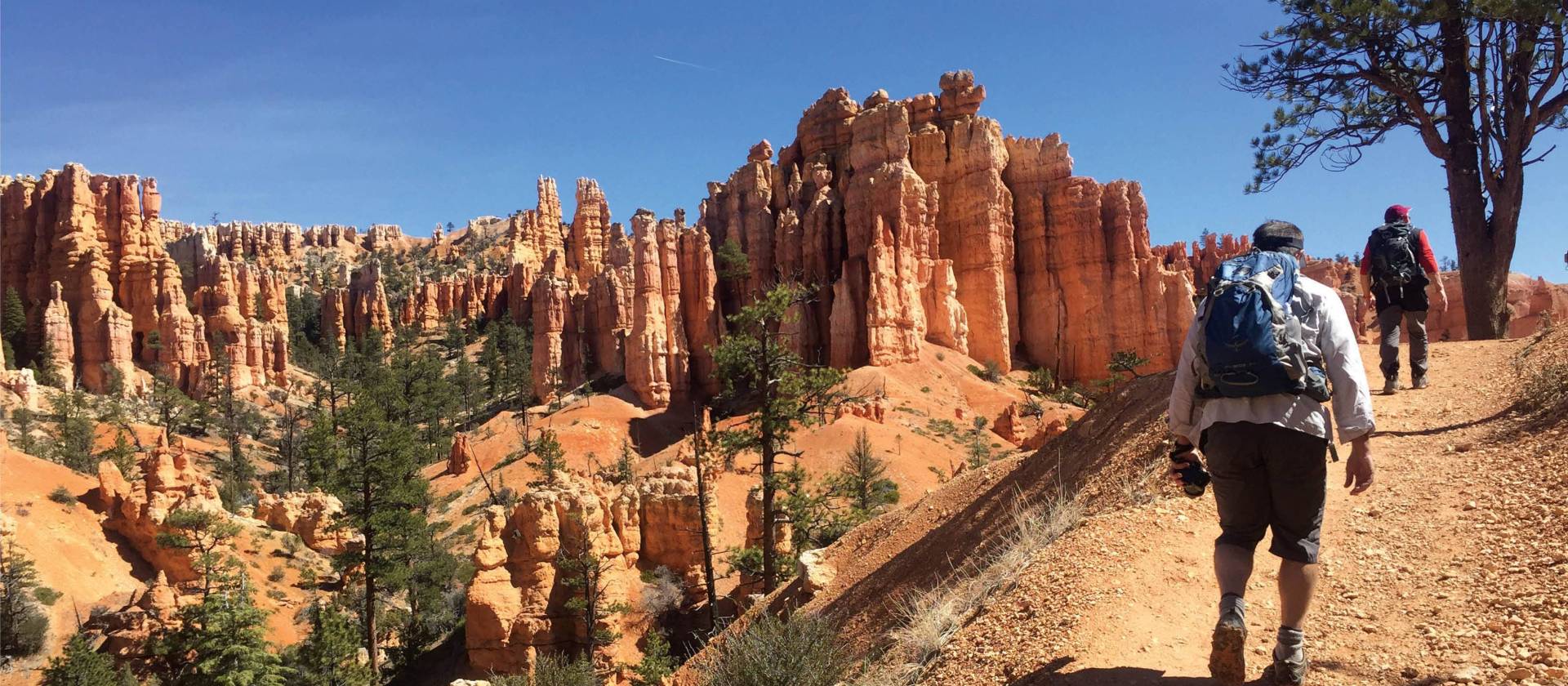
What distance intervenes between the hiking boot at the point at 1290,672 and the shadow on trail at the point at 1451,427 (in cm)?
418

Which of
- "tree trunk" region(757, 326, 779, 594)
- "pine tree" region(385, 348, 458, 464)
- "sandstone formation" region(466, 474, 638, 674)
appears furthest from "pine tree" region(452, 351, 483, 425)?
"tree trunk" region(757, 326, 779, 594)

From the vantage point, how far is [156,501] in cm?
3052

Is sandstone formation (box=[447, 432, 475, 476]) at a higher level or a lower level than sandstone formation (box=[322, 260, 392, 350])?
lower

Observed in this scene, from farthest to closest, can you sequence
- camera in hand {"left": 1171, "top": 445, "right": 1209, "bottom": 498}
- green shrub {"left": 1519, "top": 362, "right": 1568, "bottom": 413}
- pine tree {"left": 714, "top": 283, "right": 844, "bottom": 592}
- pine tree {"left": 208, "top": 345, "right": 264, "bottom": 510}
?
pine tree {"left": 208, "top": 345, "right": 264, "bottom": 510} < pine tree {"left": 714, "top": 283, "right": 844, "bottom": 592} < green shrub {"left": 1519, "top": 362, "right": 1568, "bottom": 413} < camera in hand {"left": 1171, "top": 445, "right": 1209, "bottom": 498}

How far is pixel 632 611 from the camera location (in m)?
21.6

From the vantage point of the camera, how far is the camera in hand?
4797 millimetres

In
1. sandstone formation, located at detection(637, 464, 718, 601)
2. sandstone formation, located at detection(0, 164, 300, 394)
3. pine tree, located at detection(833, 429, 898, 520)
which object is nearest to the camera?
sandstone formation, located at detection(637, 464, 718, 601)

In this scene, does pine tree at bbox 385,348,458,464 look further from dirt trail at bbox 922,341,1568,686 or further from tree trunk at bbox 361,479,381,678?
dirt trail at bbox 922,341,1568,686

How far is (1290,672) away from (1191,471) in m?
1.06

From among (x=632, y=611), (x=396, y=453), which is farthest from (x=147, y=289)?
(x=632, y=611)

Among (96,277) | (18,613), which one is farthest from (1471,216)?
(96,277)

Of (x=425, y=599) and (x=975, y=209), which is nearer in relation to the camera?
(x=425, y=599)

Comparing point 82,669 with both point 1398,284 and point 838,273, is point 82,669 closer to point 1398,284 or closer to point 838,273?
point 1398,284

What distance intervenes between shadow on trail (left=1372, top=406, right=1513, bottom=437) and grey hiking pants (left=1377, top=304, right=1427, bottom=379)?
1471 mm
